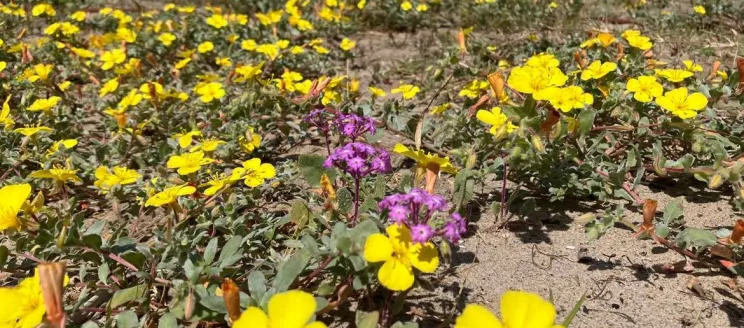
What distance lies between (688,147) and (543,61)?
0.76 m

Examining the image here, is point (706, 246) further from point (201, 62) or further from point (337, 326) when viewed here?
point (201, 62)

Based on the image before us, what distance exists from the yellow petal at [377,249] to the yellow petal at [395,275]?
0.08ft

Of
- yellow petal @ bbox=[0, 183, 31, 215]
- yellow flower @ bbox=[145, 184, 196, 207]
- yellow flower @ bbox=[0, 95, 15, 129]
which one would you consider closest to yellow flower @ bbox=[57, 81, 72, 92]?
yellow flower @ bbox=[0, 95, 15, 129]

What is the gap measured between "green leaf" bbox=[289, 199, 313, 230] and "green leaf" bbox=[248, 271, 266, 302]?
1.79 ft

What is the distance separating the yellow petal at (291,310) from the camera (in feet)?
4.25

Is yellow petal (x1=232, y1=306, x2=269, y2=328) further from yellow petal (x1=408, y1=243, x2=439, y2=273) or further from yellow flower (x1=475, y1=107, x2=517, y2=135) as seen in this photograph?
yellow flower (x1=475, y1=107, x2=517, y2=135)

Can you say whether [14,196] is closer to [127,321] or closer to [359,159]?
[127,321]

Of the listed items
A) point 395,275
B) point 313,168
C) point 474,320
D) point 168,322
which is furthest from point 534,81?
point 168,322

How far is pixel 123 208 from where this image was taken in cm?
270

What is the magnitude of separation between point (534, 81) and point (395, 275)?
1.14m

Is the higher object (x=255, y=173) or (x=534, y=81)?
(x=534, y=81)

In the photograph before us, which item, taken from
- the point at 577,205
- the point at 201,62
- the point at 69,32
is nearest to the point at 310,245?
the point at 577,205

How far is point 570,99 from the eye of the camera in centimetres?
239

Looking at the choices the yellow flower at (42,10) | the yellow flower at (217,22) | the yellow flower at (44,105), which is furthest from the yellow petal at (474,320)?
the yellow flower at (42,10)
